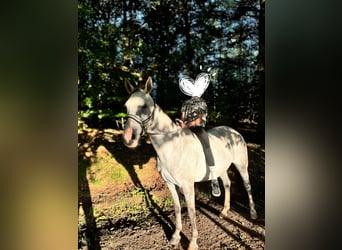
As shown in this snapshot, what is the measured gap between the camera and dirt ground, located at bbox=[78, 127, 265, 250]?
2115 mm

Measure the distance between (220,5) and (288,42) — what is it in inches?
22.6

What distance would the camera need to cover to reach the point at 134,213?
2162 mm

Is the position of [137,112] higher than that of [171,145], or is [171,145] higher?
[137,112]

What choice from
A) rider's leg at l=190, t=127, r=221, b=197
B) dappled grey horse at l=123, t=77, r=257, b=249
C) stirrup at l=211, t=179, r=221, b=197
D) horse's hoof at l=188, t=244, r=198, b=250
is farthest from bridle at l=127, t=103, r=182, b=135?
horse's hoof at l=188, t=244, r=198, b=250

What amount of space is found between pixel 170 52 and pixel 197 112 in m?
0.50

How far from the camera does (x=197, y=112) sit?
218 cm

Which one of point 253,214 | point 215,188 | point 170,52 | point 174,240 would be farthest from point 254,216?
point 170,52

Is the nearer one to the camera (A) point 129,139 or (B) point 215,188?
(A) point 129,139

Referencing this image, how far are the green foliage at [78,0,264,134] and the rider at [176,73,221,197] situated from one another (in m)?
0.05

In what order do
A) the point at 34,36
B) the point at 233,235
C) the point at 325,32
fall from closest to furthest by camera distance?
the point at 34,36 < the point at 325,32 < the point at 233,235

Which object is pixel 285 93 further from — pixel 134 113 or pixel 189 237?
pixel 189 237

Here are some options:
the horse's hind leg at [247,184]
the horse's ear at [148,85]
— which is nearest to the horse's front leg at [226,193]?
the horse's hind leg at [247,184]

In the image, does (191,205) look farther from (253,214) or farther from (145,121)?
(145,121)

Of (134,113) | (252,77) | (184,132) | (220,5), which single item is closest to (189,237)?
(184,132)
